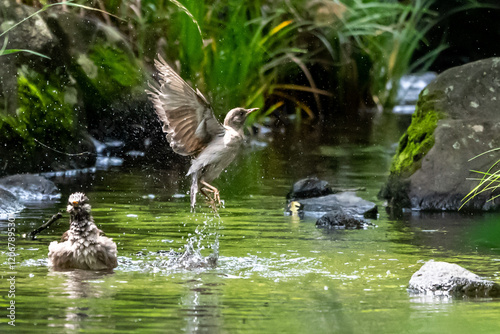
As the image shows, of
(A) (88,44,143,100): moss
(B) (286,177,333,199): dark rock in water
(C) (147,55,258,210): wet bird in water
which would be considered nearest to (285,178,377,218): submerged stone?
(B) (286,177,333,199): dark rock in water

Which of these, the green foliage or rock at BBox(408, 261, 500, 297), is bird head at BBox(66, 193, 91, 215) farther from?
the green foliage

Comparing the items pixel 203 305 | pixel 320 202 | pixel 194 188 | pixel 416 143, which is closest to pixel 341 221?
pixel 320 202

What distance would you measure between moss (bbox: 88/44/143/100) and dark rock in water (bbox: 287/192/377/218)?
16.6 feet

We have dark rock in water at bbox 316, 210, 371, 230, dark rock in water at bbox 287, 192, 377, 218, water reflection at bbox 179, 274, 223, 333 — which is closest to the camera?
water reflection at bbox 179, 274, 223, 333

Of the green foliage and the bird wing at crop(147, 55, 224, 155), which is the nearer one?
the bird wing at crop(147, 55, 224, 155)

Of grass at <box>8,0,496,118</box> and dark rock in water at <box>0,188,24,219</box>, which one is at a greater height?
grass at <box>8,0,496,118</box>

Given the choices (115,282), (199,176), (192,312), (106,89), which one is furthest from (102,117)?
(192,312)

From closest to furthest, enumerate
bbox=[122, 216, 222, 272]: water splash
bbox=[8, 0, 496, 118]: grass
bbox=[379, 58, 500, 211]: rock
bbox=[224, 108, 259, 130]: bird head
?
bbox=[122, 216, 222, 272]: water splash < bbox=[224, 108, 259, 130]: bird head < bbox=[379, 58, 500, 211]: rock < bbox=[8, 0, 496, 118]: grass

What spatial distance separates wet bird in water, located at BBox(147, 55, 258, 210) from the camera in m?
6.74

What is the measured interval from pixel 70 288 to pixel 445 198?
477 cm

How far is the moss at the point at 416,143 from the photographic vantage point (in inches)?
388

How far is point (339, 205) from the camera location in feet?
31.1

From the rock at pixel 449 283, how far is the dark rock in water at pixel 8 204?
4315 millimetres

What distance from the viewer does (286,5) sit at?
17469 mm
